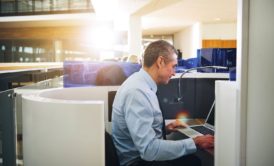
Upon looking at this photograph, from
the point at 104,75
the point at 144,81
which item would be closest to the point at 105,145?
the point at 144,81

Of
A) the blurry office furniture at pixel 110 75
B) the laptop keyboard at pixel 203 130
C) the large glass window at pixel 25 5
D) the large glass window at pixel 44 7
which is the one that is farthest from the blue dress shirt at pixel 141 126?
the large glass window at pixel 25 5

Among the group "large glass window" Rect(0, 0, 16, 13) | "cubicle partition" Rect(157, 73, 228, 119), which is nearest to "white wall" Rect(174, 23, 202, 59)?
"large glass window" Rect(0, 0, 16, 13)

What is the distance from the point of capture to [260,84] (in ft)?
3.99

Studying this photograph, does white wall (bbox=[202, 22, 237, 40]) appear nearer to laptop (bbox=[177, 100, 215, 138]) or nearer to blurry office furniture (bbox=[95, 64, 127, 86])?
blurry office furniture (bbox=[95, 64, 127, 86])

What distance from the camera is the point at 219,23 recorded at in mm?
10586

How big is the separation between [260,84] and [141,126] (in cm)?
59

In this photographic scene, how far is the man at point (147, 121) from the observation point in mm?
1425

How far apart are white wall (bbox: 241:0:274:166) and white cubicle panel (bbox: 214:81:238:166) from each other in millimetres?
71

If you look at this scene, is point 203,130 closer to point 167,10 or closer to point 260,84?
point 260,84

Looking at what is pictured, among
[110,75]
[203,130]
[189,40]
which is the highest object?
[189,40]

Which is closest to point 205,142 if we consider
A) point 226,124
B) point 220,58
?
point 226,124

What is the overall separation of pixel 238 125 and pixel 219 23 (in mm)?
9987

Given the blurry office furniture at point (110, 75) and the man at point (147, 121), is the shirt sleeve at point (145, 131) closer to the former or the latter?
the man at point (147, 121)

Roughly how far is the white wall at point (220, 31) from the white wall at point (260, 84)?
9851mm
